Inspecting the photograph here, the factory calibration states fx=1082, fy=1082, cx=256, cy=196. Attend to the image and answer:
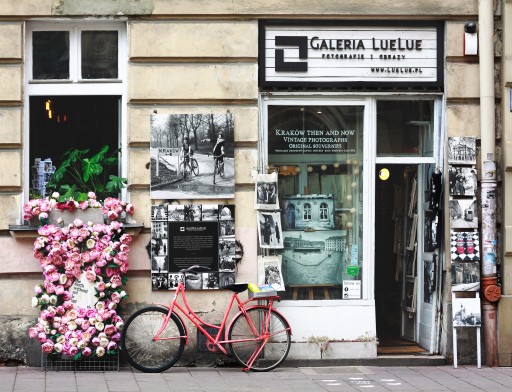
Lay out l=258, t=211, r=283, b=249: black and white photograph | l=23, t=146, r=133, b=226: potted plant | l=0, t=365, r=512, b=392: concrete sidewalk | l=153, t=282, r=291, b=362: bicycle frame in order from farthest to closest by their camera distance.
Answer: l=258, t=211, r=283, b=249: black and white photograph → l=23, t=146, r=133, b=226: potted plant → l=153, t=282, r=291, b=362: bicycle frame → l=0, t=365, r=512, b=392: concrete sidewalk

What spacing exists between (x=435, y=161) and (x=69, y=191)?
432 cm

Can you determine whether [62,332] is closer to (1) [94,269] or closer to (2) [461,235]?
(1) [94,269]

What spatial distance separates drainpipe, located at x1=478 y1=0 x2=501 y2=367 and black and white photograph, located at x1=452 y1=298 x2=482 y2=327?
0.19 metres

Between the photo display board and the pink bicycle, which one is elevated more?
the photo display board

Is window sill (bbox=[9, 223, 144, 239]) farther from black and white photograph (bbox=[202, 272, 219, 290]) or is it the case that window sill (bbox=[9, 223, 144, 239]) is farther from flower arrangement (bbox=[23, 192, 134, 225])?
black and white photograph (bbox=[202, 272, 219, 290])

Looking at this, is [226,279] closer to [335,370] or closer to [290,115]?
[335,370]

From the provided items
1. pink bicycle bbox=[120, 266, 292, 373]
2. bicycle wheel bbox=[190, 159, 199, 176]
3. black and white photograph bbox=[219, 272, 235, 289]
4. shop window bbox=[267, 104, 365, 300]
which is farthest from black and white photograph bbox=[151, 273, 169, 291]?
shop window bbox=[267, 104, 365, 300]

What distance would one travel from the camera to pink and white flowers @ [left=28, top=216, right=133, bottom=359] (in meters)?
11.8

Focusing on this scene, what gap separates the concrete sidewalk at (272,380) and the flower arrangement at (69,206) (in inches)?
66.9

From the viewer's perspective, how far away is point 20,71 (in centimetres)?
1217

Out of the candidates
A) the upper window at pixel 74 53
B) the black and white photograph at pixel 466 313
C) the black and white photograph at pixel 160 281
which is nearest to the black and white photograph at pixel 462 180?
the black and white photograph at pixel 466 313

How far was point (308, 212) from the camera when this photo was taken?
12.9m

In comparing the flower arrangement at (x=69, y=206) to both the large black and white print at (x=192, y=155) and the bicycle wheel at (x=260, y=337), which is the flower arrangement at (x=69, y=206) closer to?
the large black and white print at (x=192, y=155)

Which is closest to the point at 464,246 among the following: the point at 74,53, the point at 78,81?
the point at 78,81
